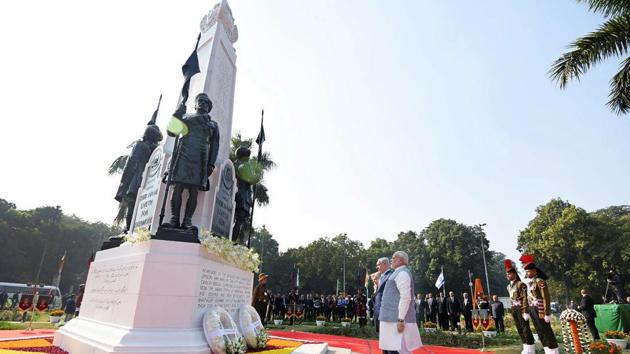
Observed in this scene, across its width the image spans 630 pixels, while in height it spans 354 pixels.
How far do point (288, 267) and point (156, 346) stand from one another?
43.0 metres

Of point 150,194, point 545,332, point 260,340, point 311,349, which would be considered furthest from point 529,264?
point 150,194

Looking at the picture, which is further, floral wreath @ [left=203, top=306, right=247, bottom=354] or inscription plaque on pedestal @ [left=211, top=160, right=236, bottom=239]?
inscription plaque on pedestal @ [left=211, top=160, right=236, bottom=239]

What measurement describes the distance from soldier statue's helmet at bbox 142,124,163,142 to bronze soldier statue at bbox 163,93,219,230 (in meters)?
2.37

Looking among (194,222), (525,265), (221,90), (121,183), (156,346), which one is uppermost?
(221,90)

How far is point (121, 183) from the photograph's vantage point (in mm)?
7781

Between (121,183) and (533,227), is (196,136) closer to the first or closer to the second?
(121,183)

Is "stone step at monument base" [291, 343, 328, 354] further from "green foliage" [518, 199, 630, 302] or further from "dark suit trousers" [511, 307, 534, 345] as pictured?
"green foliage" [518, 199, 630, 302]

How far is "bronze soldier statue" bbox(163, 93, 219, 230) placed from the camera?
621 cm

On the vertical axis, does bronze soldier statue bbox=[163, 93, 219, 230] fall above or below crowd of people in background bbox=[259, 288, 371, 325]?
above

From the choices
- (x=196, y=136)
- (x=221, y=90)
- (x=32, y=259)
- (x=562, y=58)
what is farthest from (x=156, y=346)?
(x=32, y=259)

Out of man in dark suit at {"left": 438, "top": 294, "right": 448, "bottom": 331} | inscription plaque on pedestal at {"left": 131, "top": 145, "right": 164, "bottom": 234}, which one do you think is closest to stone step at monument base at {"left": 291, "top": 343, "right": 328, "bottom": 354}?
inscription plaque on pedestal at {"left": 131, "top": 145, "right": 164, "bottom": 234}

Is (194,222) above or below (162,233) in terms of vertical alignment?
above

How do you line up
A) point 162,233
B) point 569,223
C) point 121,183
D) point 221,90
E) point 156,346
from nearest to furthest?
1. point 156,346
2. point 162,233
3. point 121,183
4. point 221,90
5. point 569,223

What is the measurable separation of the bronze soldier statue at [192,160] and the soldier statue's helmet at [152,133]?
2.37 m
